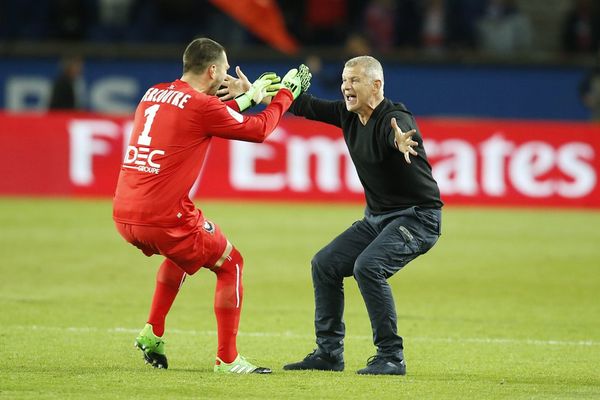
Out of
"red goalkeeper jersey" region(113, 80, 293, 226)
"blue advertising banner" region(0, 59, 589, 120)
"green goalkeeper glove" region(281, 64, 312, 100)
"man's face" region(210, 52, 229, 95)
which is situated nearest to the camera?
"red goalkeeper jersey" region(113, 80, 293, 226)

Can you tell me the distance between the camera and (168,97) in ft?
25.0

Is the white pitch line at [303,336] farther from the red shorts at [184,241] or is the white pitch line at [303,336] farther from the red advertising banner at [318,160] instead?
the red advertising banner at [318,160]

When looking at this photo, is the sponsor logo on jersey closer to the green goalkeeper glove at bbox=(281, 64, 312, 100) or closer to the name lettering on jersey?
the name lettering on jersey

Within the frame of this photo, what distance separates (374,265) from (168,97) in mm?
1714

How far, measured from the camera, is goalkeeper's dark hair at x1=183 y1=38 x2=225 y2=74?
7629 mm

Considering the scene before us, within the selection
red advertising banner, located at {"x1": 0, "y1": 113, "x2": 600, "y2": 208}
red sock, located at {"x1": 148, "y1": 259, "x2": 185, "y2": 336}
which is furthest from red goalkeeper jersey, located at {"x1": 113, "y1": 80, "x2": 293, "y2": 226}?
red advertising banner, located at {"x1": 0, "y1": 113, "x2": 600, "y2": 208}

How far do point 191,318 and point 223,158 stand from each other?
8712 millimetres

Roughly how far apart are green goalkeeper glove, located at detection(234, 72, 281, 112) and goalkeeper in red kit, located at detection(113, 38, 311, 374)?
21 centimetres

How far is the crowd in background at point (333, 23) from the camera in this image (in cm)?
2270

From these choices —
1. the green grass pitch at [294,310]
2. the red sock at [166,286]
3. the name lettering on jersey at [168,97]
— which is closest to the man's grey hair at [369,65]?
the name lettering on jersey at [168,97]

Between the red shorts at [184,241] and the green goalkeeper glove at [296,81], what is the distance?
3.80ft

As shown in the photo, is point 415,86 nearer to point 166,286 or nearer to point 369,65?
point 369,65

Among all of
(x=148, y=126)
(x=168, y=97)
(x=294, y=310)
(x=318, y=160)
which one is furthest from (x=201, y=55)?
(x=318, y=160)

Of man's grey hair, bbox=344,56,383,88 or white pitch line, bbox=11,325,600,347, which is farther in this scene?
white pitch line, bbox=11,325,600,347
